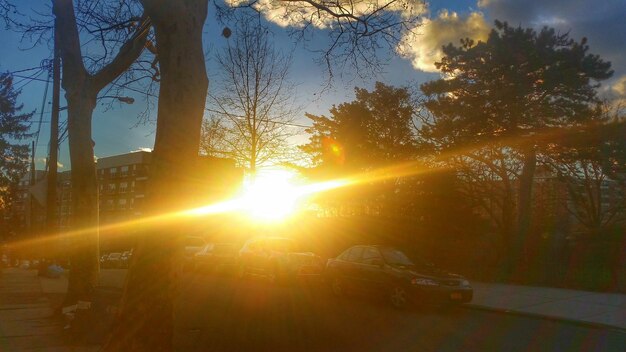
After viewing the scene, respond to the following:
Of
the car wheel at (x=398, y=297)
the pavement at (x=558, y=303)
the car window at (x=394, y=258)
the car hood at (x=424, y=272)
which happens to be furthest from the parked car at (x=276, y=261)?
the pavement at (x=558, y=303)

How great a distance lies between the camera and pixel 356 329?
10828 millimetres

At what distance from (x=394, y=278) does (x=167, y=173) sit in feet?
29.1

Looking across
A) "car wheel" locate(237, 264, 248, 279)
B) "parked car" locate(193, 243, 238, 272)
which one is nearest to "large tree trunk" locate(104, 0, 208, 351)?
"car wheel" locate(237, 264, 248, 279)

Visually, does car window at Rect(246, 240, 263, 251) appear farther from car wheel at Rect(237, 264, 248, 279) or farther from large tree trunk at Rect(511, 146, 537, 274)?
large tree trunk at Rect(511, 146, 537, 274)

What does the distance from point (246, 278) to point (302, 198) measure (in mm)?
12510

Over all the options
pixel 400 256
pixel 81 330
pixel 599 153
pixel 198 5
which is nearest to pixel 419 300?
pixel 400 256

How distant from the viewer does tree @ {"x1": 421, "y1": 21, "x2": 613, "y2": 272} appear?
70.4ft

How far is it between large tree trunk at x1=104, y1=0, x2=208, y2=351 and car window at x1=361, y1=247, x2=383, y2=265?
930 cm

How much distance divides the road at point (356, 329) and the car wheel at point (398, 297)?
0.69ft

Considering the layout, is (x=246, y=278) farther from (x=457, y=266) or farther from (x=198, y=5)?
(x=198, y=5)

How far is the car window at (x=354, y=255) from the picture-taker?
15750mm

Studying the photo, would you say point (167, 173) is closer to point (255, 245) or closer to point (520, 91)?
point (255, 245)

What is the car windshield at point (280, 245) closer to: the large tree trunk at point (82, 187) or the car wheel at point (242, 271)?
the car wheel at point (242, 271)

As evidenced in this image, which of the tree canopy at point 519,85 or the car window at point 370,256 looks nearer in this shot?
the car window at point 370,256
